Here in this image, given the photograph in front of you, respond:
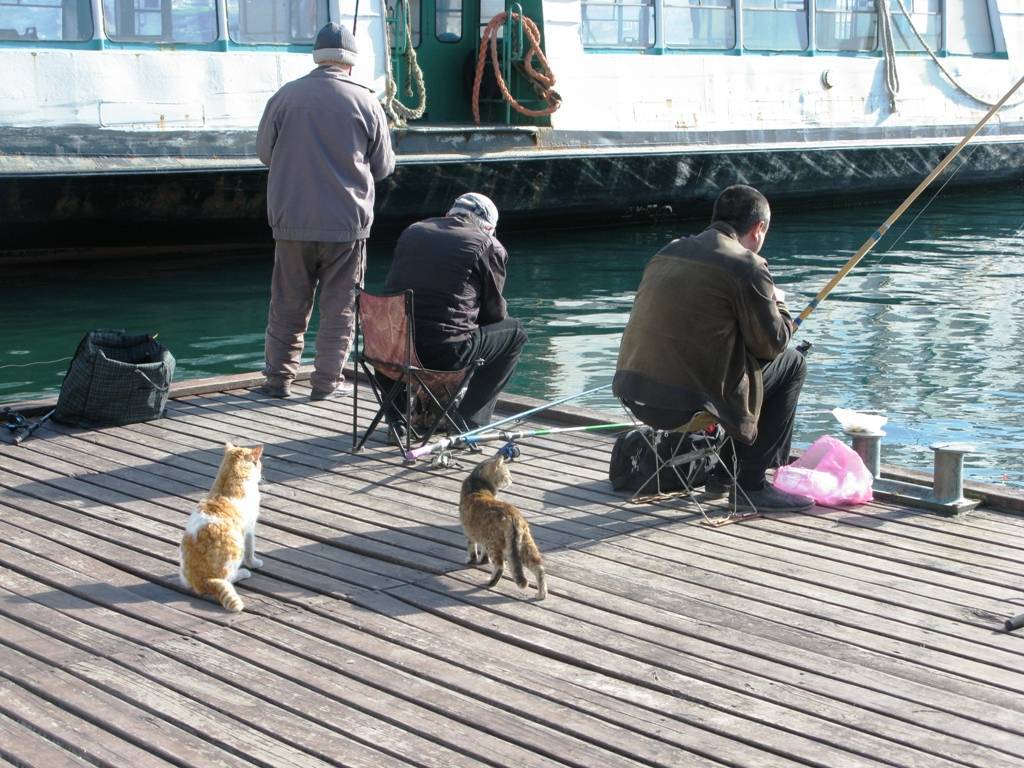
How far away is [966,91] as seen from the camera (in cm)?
1686

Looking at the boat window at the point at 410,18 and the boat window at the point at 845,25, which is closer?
the boat window at the point at 410,18

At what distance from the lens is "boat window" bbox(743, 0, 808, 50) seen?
49.1 ft

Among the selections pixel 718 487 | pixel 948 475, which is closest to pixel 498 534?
pixel 718 487

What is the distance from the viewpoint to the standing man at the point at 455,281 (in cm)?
555

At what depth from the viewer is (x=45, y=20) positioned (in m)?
10.4

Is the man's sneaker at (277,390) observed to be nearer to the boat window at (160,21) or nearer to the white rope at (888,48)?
the boat window at (160,21)

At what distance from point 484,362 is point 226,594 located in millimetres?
1973

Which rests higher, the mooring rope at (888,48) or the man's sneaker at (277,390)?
the mooring rope at (888,48)

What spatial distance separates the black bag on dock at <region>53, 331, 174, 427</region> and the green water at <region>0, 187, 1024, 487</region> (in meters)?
2.62

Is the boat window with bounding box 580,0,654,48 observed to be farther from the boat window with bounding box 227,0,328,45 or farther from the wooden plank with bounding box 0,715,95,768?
the wooden plank with bounding box 0,715,95,768

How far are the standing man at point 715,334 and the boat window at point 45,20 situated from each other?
7.23 m

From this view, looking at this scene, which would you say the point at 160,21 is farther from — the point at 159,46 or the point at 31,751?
the point at 31,751

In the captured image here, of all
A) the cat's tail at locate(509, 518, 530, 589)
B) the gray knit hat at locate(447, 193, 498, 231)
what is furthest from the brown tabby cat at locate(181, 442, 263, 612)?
the gray knit hat at locate(447, 193, 498, 231)

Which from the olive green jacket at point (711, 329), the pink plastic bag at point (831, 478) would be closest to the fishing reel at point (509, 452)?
the olive green jacket at point (711, 329)
